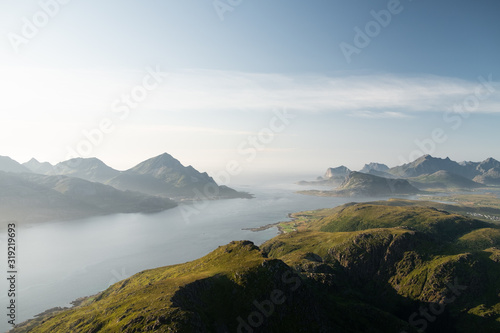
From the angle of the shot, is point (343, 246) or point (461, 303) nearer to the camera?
point (461, 303)

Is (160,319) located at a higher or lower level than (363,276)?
higher

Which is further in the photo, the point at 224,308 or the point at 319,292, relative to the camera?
the point at 319,292

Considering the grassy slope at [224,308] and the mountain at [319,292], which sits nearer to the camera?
the grassy slope at [224,308]

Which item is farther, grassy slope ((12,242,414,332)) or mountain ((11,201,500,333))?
mountain ((11,201,500,333))

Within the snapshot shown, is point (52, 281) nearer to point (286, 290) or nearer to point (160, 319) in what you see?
point (160, 319)

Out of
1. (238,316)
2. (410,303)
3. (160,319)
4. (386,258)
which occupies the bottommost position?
(410,303)

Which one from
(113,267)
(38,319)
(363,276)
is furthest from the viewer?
(113,267)

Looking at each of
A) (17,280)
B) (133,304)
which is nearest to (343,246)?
(133,304)

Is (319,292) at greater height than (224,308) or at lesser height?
lesser
